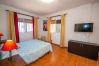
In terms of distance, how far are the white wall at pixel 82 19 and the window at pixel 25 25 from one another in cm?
240

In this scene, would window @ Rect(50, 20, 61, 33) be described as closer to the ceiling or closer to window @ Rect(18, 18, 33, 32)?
the ceiling

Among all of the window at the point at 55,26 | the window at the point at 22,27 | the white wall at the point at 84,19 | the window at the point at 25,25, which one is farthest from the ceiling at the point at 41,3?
the window at the point at 55,26

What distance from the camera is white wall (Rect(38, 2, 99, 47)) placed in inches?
107

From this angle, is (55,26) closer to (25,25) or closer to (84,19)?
(84,19)

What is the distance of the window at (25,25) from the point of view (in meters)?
3.84

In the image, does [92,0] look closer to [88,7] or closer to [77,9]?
[88,7]

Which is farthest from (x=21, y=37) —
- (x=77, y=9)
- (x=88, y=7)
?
(x=88, y=7)

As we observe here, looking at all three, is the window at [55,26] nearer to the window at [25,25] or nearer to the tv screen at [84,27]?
the tv screen at [84,27]

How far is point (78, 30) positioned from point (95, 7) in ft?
4.15

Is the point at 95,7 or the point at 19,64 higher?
the point at 95,7

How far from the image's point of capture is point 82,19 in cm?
307

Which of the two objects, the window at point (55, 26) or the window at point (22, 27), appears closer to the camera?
the window at point (22, 27)

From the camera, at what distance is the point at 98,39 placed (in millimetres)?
2662

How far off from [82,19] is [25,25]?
3.63 meters
